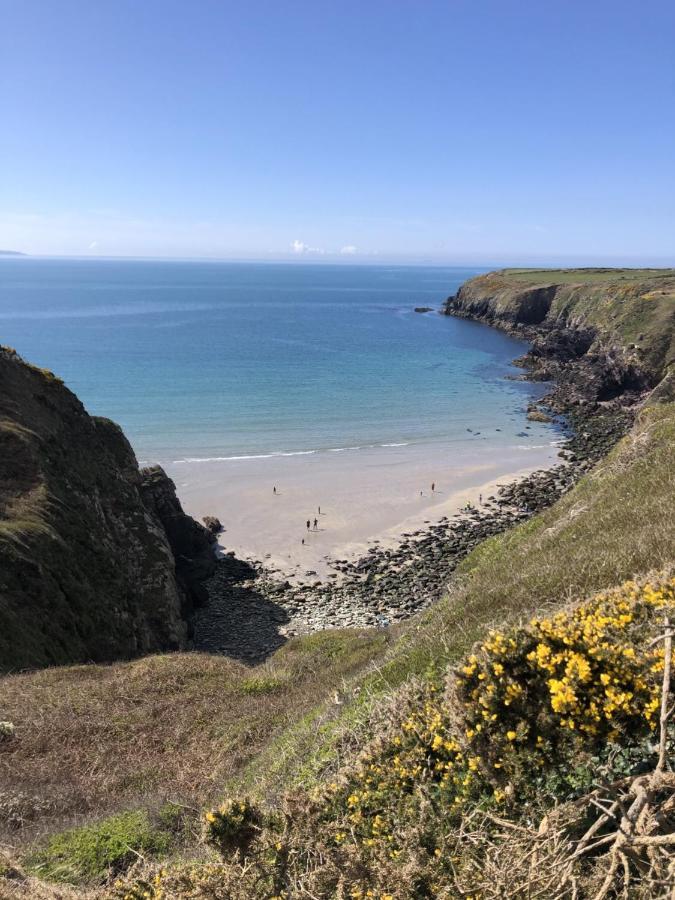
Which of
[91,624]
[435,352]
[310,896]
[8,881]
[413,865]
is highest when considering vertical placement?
[435,352]

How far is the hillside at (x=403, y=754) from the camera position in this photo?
15.5 feet

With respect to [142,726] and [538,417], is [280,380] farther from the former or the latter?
[142,726]

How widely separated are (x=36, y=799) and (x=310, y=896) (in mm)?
6325

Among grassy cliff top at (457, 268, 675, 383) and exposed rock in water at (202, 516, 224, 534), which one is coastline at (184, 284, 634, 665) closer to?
exposed rock in water at (202, 516, 224, 534)

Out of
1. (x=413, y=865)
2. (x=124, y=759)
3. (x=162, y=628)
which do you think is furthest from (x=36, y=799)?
(x=162, y=628)

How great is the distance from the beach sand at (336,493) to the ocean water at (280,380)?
3260 mm

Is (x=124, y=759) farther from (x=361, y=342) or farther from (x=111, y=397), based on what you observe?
(x=361, y=342)

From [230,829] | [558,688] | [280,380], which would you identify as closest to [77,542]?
[230,829]

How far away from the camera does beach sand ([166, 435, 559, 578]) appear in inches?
1453

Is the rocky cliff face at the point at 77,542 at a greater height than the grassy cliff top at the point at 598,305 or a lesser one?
lesser

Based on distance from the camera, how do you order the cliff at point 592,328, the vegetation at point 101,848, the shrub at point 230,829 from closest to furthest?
1. the shrub at point 230,829
2. the vegetation at point 101,848
3. the cliff at point 592,328

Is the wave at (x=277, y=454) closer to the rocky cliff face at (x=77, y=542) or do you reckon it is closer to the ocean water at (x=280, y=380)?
the ocean water at (x=280, y=380)

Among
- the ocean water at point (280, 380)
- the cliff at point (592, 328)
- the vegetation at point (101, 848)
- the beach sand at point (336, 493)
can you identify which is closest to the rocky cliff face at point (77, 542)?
the beach sand at point (336, 493)

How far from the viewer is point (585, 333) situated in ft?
314
